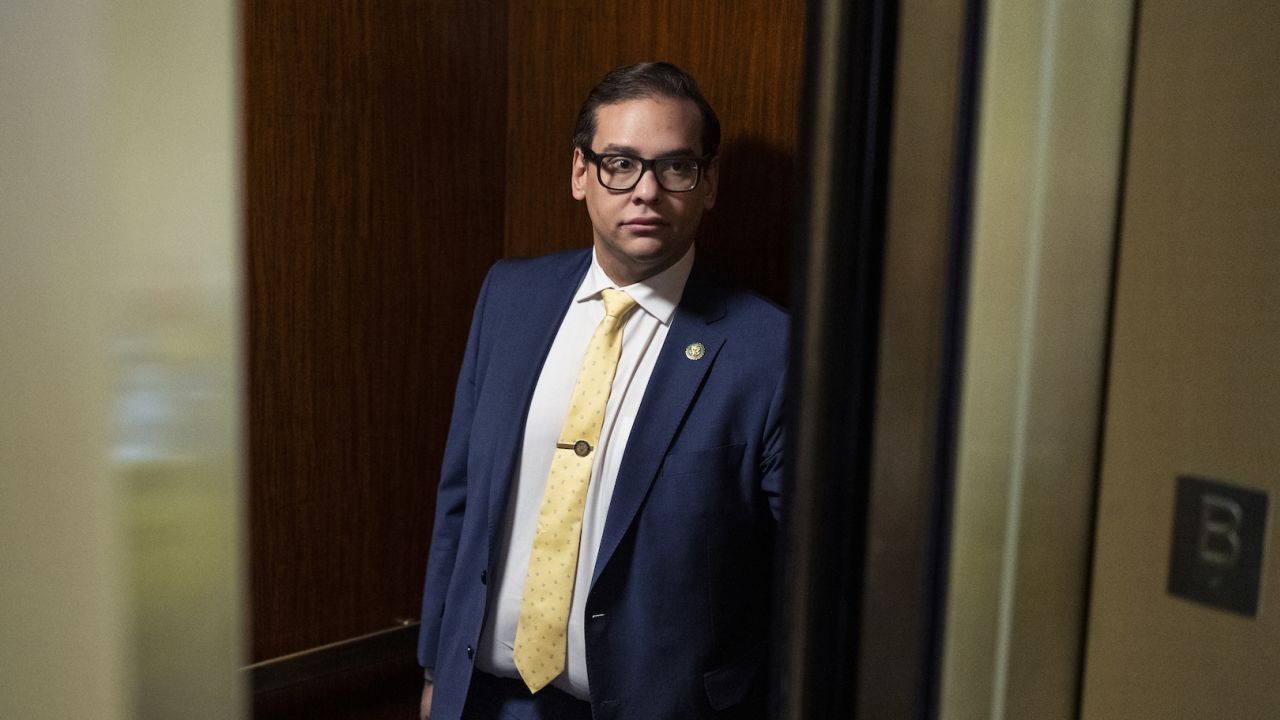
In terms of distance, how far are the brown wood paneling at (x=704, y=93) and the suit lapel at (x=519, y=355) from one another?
317 millimetres

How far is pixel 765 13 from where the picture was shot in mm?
1750

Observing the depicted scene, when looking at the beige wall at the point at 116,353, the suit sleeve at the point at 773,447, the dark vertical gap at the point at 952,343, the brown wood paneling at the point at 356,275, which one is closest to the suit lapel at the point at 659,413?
the suit sleeve at the point at 773,447

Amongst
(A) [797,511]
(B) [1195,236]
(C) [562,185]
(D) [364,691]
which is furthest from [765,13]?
(D) [364,691]

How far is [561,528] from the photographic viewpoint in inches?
62.5

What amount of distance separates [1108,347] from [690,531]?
885mm

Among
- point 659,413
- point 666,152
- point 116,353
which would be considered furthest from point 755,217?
point 116,353

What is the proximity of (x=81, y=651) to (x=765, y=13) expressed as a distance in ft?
5.17

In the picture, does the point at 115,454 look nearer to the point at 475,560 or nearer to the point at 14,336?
the point at 14,336

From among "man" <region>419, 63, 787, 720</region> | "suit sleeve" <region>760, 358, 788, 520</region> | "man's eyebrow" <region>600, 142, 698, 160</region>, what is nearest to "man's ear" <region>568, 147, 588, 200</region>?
"man" <region>419, 63, 787, 720</region>

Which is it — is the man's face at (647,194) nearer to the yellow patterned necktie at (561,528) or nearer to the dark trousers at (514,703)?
the yellow patterned necktie at (561,528)

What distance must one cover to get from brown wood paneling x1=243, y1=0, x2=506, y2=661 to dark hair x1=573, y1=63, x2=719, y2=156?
23.4 inches

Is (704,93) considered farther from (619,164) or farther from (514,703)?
(514,703)

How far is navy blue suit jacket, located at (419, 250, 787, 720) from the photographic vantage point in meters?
1.51

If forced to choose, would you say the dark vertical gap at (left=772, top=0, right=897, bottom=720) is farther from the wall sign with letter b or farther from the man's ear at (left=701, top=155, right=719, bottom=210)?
the man's ear at (left=701, top=155, right=719, bottom=210)
